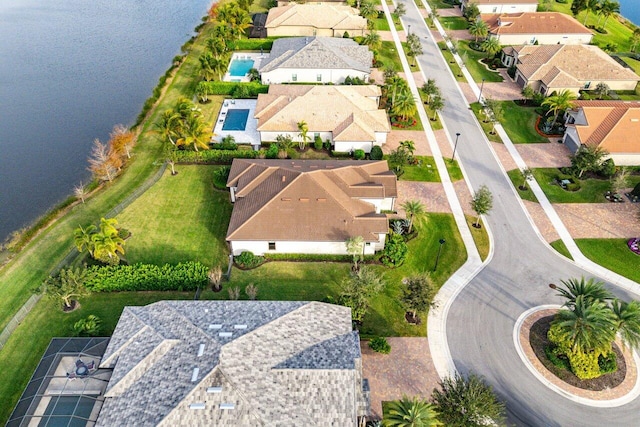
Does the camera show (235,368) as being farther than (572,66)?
No

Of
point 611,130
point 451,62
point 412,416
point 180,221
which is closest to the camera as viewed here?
point 412,416

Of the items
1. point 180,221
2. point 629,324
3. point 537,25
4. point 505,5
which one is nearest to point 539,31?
point 537,25

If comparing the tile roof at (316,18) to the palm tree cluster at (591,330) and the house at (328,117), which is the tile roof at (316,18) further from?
the palm tree cluster at (591,330)

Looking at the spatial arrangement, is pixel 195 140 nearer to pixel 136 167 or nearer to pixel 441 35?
pixel 136 167

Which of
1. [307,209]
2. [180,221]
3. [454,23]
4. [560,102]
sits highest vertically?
[454,23]

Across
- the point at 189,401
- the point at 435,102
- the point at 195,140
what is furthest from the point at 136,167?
the point at 435,102

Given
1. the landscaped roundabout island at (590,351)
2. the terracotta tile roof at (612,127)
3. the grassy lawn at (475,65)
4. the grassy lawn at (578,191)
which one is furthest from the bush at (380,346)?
the grassy lawn at (475,65)

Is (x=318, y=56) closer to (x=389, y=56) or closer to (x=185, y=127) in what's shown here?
(x=389, y=56)
